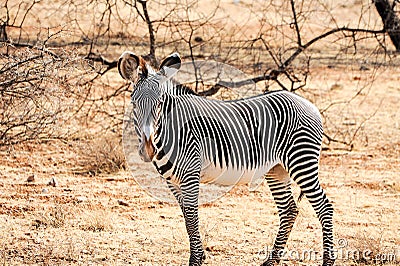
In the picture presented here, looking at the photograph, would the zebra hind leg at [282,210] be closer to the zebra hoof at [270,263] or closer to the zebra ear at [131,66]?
the zebra hoof at [270,263]

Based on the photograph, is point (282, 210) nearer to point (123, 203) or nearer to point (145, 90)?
point (145, 90)

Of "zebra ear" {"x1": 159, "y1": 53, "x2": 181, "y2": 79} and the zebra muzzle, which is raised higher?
"zebra ear" {"x1": 159, "y1": 53, "x2": 181, "y2": 79}

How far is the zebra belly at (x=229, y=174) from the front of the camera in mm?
5496

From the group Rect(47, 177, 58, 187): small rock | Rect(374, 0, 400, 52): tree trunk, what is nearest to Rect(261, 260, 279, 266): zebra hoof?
Rect(47, 177, 58, 187): small rock

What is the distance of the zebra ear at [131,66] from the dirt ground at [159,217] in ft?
5.55

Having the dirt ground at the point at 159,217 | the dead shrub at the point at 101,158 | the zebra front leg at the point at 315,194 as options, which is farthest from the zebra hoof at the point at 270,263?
the dead shrub at the point at 101,158

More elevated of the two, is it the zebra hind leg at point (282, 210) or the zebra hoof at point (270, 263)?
the zebra hind leg at point (282, 210)

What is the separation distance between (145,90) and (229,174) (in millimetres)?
1100

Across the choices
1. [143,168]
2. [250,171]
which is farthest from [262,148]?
[143,168]

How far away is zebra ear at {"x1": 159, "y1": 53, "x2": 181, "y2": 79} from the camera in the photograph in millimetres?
5184

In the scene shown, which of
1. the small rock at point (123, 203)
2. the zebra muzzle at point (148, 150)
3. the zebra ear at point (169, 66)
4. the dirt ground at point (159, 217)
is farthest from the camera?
the small rock at point (123, 203)

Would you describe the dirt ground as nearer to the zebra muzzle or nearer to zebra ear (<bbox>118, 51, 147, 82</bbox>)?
the zebra muzzle

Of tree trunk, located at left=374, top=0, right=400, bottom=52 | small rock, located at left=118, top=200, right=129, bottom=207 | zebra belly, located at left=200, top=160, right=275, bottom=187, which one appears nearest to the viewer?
zebra belly, located at left=200, top=160, right=275, bottom=187

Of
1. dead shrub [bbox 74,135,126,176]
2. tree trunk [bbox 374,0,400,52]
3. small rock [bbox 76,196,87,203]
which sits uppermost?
tree trunk [bbox 374,0,400,52]
